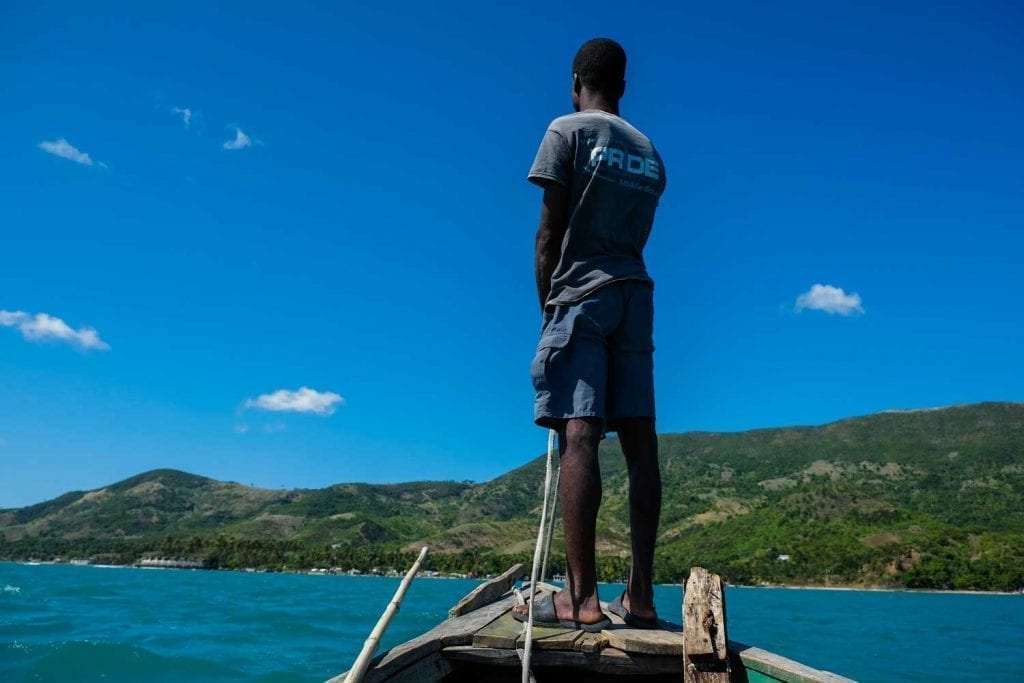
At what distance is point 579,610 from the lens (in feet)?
10.9

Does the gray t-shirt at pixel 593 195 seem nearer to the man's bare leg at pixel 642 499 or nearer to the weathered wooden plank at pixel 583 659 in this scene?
the man's bare leg at pixel 642 499

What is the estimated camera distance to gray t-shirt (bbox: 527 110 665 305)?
3.73m

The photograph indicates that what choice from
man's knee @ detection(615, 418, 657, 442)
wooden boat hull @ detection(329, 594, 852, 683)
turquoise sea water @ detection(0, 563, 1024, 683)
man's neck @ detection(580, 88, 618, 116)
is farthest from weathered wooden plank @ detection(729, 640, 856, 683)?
turquoise sea water @ detection(0, 563, 1024, 683)

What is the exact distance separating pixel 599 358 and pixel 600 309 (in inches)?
9.5

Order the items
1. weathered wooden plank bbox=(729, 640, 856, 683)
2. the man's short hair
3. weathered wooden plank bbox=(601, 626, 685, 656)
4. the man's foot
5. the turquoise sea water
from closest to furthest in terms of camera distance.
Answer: weathered wooden plank bbox=(729, 640, 856, 683)
weathered wooden plank bbox=(601, 626, 685, 656)
the man's foot
the man's short hair
the turquoise sea water

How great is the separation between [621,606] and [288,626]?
24.6 meters

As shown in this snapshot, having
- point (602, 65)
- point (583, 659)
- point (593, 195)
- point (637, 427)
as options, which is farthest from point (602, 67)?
point (583, 659)

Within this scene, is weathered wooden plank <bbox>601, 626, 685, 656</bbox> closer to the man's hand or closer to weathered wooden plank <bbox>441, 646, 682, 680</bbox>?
weathered wooden plank <bbox>441, 646, 682, 680</bbox>

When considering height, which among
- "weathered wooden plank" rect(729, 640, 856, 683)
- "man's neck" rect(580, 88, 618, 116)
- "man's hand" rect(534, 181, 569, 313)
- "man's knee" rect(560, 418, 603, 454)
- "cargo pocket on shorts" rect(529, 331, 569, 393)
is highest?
"man's neck" rect(580, 88, 618, 116)

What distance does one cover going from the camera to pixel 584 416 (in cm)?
353

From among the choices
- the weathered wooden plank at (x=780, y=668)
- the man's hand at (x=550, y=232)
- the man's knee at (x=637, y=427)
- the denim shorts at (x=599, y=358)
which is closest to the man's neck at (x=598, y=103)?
the man's hand at (x=550, y=232)

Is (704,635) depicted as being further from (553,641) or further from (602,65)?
(602,65)

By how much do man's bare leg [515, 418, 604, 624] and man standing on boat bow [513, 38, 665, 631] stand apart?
0.03 feet

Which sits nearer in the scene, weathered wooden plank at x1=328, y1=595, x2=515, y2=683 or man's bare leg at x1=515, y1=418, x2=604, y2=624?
weathered wooden plank at x1=328, y1=595, x2=515, y2=683
